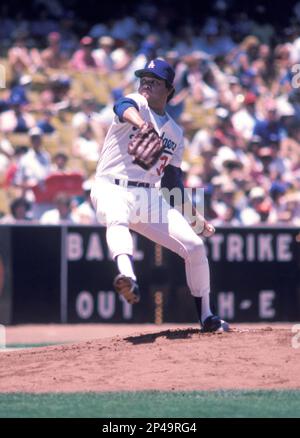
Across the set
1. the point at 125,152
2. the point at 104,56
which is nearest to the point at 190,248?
the point at 125,152

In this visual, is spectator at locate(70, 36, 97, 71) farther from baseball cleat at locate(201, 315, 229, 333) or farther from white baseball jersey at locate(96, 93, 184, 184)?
baseball cleat at locate(201, 315, 229, 333)

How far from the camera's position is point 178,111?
15797mm

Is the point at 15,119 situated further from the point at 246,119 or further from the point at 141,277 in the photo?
the point at 141,277

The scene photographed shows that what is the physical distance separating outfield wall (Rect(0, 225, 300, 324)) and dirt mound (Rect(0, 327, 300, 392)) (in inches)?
193

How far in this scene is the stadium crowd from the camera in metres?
14.0

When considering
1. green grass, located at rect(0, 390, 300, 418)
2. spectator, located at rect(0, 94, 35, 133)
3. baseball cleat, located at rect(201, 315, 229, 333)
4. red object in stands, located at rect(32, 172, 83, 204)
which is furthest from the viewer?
spectator, located at rect(0, 94, 35, 133)

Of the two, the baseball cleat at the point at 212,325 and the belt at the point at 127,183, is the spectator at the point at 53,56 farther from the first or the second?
the baseball cleat at the point at 212,325

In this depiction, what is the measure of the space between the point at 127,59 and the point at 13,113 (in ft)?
8.79

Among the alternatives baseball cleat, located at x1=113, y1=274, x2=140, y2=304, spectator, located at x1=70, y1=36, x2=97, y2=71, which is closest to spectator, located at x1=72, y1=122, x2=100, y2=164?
spectator, located at x1=70, y1=36, x2=97, y2=71

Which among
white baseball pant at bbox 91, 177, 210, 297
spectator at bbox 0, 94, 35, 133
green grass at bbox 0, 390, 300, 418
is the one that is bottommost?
green grass at bbox 0, 390, 300, 418

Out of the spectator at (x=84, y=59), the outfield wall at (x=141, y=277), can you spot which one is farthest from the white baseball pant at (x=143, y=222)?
the spectator at (x=84, y=59)

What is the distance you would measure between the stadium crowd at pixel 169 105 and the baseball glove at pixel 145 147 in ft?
20.5
